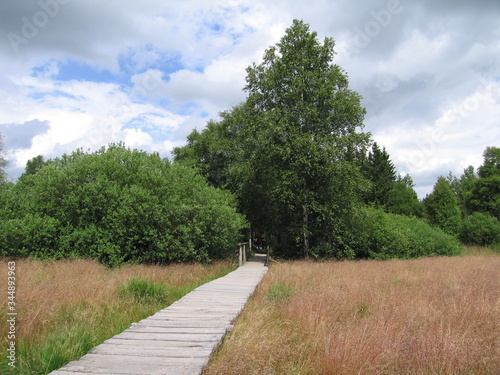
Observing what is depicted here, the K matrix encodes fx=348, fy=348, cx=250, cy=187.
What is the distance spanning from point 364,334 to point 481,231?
36.7m

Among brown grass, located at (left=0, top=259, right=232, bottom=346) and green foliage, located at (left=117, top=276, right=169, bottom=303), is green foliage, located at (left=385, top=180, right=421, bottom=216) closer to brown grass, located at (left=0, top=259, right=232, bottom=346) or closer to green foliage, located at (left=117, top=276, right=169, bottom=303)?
brown grass, located at (left=0, top=259, right=232, bottom=346)

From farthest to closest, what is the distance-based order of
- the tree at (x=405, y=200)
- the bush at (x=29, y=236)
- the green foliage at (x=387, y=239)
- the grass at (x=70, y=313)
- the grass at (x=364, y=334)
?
the tree at (x=405, y=200)
the green foliage at (x=387, y=239)
the bush at (x=29, y=236)
the grass at (x=70, y=313)
the grass at (x=364, y=334)

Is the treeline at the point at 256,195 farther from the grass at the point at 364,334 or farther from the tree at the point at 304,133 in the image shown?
the grass at the point at 364,334

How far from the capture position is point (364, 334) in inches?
187

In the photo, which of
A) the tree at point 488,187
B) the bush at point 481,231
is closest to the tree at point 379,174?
the bush at point 481,231

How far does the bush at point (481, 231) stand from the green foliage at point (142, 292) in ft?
119

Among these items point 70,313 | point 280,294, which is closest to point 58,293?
point 70,313

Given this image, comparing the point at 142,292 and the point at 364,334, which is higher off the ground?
the point at 142,292

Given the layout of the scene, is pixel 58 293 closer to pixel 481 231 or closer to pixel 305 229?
pixel 305 229

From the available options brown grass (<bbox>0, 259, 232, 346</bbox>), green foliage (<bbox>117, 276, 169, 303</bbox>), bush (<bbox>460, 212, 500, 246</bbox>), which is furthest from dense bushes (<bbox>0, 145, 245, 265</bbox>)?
bush (<bbox>460, 212, 500, 246</bbox>)

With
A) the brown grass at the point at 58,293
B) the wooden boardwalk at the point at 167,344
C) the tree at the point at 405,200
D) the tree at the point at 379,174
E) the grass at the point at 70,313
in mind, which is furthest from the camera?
the tree at the point at 405,200

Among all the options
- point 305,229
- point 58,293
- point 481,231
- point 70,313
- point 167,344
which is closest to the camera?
point 167,344

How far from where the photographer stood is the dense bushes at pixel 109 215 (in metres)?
14.2

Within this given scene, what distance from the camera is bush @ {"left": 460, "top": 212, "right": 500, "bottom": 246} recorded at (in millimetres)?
33938
